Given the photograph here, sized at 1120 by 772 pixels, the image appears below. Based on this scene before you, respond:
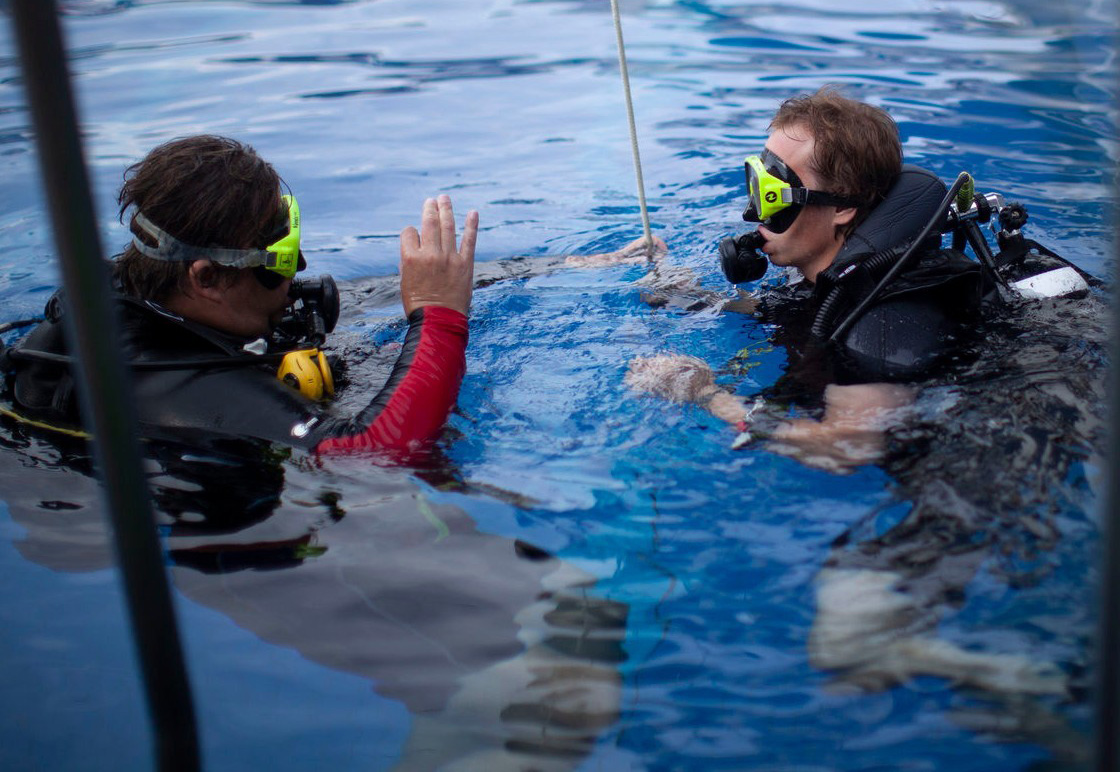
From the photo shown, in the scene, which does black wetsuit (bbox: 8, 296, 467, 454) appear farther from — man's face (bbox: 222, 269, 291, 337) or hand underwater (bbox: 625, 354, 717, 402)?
hand underwater (bbox: 625, 354, 717, 402)

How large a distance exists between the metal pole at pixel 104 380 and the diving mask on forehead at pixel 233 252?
2134 mm

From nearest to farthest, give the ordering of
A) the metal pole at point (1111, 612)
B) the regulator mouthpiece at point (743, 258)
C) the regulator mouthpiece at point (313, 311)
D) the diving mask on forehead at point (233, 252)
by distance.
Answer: the metal pole at point (1111, 612), the diving mask on forehead at point (233, 252), the regulator mouthpiece at point (313, 311), the regulator mouthpiece at point (743, 258)

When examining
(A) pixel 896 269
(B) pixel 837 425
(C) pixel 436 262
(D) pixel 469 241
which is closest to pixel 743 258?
(A) pixel 896 269

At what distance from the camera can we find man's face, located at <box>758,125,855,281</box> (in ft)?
11.6

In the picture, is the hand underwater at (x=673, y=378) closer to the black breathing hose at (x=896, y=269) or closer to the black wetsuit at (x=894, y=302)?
the black wetsuit at (x=894, y=302)

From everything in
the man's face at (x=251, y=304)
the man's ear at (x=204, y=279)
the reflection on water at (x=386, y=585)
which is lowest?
the reflection on water at (x=386, y=585)

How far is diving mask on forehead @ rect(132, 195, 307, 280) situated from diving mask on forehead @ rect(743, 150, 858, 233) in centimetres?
160

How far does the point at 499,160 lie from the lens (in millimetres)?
7520

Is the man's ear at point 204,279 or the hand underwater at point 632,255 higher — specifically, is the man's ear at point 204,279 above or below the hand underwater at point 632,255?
above

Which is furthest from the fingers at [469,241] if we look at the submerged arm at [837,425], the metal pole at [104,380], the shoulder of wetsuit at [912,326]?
the metal pole at [104,380]

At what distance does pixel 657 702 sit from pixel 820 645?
419 millimetres

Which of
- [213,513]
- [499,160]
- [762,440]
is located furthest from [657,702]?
[499,160]

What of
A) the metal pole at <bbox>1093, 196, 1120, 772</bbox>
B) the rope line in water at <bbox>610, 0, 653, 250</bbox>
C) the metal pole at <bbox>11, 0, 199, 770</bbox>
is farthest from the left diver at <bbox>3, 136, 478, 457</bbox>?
the metal pole at <bbox>1093, 196, 1120, 772</bbox>

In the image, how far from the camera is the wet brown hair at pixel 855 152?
11.3 feet
